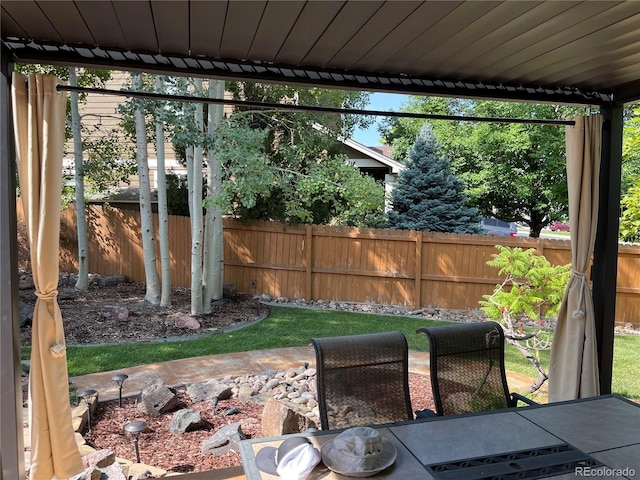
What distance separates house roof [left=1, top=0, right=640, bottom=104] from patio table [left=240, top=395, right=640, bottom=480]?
1774 millimetres

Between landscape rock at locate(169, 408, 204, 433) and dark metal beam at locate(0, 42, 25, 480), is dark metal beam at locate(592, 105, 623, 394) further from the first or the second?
dark metal beam at locate(0, 42, 25, 480)

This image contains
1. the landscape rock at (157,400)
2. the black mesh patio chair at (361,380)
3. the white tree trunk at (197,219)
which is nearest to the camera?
the black mesh patio chair at (361,380)

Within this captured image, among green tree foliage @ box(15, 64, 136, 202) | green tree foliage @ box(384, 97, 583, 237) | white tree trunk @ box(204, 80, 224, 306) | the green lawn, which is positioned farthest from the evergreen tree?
green tree foliage @ box(15, 64, 136, 202)

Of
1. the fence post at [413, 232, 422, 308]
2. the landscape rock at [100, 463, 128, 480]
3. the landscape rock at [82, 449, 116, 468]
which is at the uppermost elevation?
the fence post at [413, 232, 422, 308]

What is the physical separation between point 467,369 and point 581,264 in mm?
1233

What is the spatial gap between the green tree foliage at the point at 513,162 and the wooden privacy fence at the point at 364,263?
415 centimetres

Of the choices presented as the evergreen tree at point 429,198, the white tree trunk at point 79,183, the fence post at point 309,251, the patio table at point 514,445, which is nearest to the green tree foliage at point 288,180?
the fence post at point 309,251

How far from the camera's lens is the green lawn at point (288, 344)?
5156 mm

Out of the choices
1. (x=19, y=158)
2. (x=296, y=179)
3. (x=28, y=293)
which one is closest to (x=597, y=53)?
(x=19, y=158)

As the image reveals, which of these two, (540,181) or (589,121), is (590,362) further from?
(540,181)

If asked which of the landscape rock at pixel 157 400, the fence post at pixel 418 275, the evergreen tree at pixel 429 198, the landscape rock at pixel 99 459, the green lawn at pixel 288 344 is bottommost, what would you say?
the green lawn at pixel 288 344

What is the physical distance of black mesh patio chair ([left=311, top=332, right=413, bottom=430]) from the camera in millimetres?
2373

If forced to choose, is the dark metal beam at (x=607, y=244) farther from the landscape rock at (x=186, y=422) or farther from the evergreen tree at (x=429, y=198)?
the evergreen tree at (x=429, y=198)

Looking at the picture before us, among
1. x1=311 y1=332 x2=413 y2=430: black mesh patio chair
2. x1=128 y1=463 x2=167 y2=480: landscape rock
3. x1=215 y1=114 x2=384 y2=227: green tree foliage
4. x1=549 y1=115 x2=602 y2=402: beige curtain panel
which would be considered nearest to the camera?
x1=311 y1=332 x2=413 y2=430: black mesh patio chair
